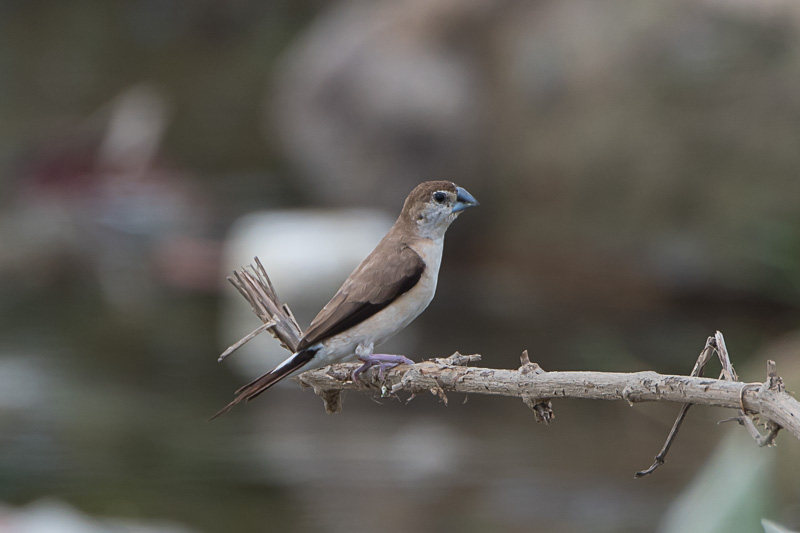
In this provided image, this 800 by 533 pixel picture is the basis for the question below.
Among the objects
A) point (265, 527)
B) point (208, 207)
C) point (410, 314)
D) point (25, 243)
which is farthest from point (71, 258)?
point (410, 314)

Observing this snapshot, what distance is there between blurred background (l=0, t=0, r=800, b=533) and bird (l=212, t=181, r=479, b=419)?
4.48m

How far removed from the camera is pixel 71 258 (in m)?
15.2

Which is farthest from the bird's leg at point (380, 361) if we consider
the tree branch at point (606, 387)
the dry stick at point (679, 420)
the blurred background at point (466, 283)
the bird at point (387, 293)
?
the blurred background at point (466, 283)

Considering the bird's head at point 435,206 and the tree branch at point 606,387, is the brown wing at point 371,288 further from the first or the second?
the tree branch at point 606,387

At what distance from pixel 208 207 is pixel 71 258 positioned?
129 inches

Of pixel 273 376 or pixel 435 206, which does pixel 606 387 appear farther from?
pixel 435 206

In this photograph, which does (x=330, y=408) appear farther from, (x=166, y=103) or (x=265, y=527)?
(x=166, y=103)

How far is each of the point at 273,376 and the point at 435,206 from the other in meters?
0.78

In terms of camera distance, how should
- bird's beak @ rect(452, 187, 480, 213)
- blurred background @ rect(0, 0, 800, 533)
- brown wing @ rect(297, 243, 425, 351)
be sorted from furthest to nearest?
blurred background @ rect(0, 0, 800, 533) < bird's beak @ rect(452, 187, 480, 213) < brown wing @ rect(297, 243, 425, 351)

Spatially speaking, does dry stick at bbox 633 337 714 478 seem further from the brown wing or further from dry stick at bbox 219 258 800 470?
the brown wing

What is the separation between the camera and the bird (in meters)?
2.08

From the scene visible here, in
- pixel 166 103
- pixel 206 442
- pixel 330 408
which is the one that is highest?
pixel 166 103

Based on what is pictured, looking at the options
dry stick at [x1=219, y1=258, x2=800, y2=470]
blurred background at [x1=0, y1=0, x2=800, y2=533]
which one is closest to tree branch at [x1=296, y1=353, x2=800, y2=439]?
dry stick at [x1=219, y1=258, x2=800, y2=470]

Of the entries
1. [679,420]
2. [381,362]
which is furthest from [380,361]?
[679,420]
